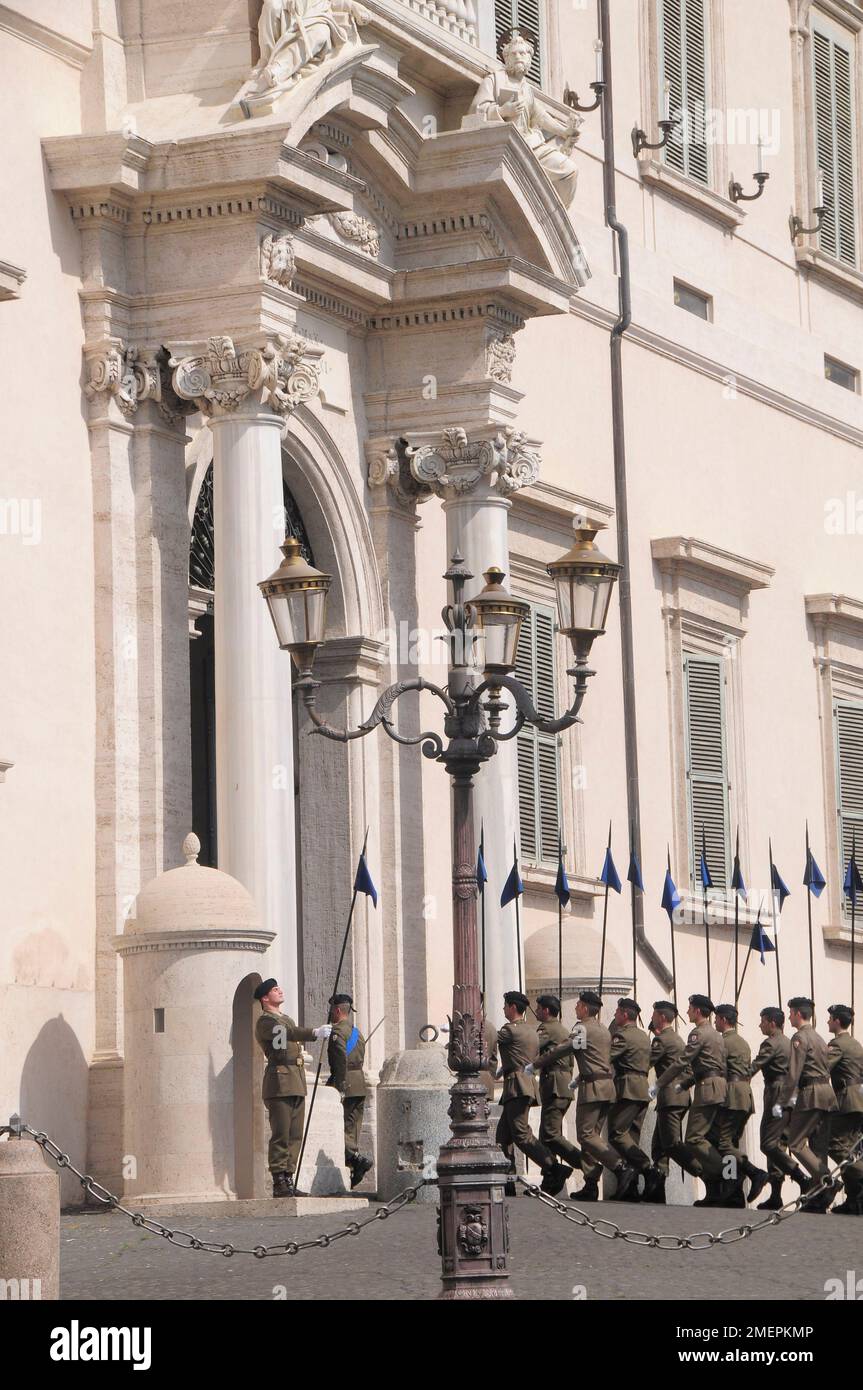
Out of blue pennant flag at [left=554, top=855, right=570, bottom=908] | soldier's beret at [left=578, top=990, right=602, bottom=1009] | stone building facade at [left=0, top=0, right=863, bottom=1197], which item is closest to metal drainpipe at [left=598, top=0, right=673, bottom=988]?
stone building facade at [left=0, top=0, right=863, bottom=1197]

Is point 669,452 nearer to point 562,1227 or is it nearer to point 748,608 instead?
point 748,608

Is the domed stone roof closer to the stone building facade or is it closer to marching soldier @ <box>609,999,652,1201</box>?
the stone building facade

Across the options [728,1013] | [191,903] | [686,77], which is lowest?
[728,1013]

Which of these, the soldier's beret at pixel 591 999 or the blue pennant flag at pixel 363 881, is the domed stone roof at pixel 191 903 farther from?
the soldier's beret at pixel 591 999

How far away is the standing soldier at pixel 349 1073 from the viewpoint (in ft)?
67.5

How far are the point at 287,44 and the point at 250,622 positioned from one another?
144 inches

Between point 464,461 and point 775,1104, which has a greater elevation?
point 464,461

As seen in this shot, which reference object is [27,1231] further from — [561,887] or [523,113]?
[523,113]

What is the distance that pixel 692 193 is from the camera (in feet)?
97.5

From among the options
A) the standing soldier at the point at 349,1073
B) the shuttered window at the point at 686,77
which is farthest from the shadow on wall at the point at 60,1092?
the shuttered window at the point at 686,77

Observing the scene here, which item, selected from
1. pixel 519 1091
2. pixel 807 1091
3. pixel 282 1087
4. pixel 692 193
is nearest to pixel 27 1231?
pixel 282 1087

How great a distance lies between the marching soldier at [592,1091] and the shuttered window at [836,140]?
535 inches

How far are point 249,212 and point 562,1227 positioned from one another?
669 cm

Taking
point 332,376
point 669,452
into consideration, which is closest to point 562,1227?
point 332,376
